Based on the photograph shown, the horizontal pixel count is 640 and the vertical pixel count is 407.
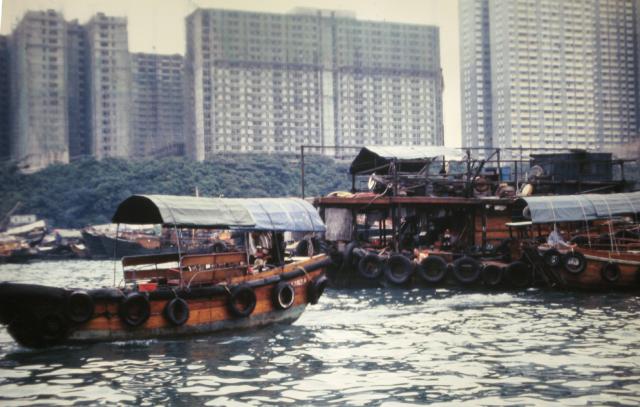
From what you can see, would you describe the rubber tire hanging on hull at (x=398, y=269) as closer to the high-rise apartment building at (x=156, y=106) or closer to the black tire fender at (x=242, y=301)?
the black tire fender at (x=242, y=301)

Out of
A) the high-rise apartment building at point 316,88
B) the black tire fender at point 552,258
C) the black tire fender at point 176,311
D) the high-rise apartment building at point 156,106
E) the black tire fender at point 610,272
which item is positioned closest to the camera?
the black tire fender at point 176,311

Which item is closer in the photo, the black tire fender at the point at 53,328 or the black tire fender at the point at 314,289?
the black tire fender at the point at 53,328

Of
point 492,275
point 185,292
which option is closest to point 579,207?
point 492,275

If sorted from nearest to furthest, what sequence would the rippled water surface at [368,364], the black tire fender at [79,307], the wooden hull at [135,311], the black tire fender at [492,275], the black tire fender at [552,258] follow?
the rippled water surface at [368,364] → the wooden hull at [135,311] → the black tire fender at [79,307] → the black tire fender at [552,258] → the black tire fender at [492,275]

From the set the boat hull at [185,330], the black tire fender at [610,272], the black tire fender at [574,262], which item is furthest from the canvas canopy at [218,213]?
the black tire fender at [610,272]

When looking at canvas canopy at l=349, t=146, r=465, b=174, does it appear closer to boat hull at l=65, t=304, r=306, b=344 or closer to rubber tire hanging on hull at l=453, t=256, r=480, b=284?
rubber tire hanging on hull at l=453, t=256, r=480, b=284

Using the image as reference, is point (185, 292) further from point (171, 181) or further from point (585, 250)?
point (171, 181)

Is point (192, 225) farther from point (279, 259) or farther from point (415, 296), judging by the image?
point (415, 296)
